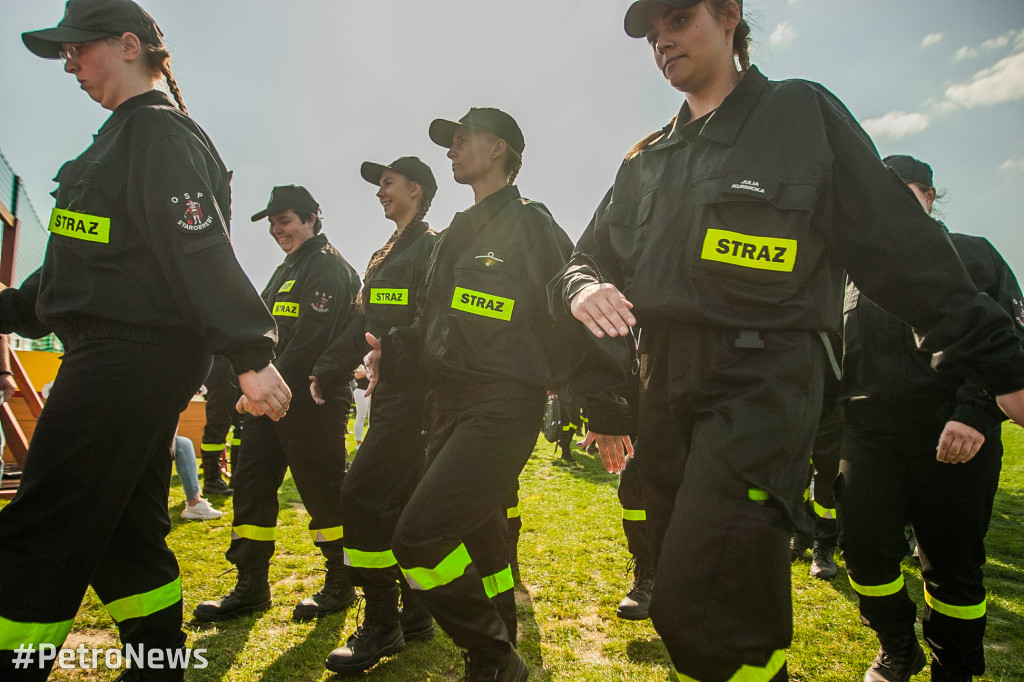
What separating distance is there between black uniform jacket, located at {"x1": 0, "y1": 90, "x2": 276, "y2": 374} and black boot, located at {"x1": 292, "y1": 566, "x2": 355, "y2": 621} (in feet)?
7.53

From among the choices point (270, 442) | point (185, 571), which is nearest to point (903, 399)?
point (270, 442)

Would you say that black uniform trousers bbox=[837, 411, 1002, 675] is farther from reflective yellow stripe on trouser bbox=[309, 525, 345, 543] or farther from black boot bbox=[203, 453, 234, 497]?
black boot bbox=[203, 453, 234, 497]

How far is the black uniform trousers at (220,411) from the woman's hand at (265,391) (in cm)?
611

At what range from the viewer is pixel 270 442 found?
4105mm

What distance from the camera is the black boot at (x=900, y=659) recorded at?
287 centimetres

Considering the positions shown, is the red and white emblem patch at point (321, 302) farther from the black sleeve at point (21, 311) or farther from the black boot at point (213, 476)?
the black boot at point (213, 476)

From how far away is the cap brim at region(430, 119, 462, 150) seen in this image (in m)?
3.47

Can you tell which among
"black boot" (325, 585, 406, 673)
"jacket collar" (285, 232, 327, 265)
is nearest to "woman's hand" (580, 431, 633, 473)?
"black boot" (325, 585, 406, 673)

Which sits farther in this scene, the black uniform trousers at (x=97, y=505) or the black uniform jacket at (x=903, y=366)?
the black uniform jacket at (x=903, y=366)

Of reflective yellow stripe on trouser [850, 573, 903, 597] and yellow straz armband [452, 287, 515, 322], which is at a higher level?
yellow straz armband [452, 287, 515, 322]

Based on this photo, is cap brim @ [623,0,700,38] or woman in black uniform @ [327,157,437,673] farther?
woman in black uniform @ [327,157,437,673]

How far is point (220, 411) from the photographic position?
25.6 feet

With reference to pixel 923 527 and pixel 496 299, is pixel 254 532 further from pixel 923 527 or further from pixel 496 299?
pixel 923 527

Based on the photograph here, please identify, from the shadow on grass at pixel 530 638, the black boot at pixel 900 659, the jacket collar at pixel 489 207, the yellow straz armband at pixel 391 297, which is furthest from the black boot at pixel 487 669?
the yellow straz armband at pixel 391 297
